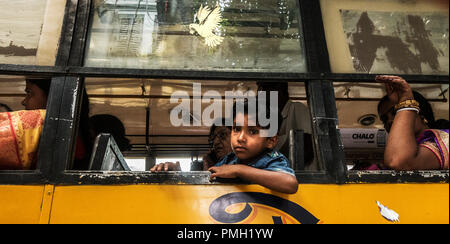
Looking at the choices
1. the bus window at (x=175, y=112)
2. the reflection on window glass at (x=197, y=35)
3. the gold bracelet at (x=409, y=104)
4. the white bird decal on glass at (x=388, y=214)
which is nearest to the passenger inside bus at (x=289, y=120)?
the bus window at (x=175, y=112)

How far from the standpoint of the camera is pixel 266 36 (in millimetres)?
1825

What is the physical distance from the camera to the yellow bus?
132 cm

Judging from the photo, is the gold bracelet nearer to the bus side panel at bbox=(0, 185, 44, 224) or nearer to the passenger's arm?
the passenger's arm

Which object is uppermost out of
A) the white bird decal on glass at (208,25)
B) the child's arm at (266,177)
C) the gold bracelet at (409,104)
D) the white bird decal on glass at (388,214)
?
the white bird decal on glass at (208,25)

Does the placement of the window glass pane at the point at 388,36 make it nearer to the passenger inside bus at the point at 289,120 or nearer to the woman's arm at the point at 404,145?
the woman's arm at the point at 404,145

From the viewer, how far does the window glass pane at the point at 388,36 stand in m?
1.78

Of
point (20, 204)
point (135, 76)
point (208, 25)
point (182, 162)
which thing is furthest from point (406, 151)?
point (182, 162)

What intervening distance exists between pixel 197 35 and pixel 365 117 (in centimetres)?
276

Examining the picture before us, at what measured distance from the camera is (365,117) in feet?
11.9

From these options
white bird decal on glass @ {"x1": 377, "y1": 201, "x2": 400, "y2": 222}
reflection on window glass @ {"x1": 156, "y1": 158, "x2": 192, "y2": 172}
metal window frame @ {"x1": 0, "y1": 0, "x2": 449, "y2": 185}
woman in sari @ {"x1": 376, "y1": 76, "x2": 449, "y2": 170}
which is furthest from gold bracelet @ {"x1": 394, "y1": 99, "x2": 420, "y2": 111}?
reflection on window glass @ {"x1": 156, "y1": 158, "x2": 192, "y2": 172}

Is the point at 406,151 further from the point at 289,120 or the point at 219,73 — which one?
the point at 219,73

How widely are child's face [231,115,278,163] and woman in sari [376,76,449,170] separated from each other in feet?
2.31
